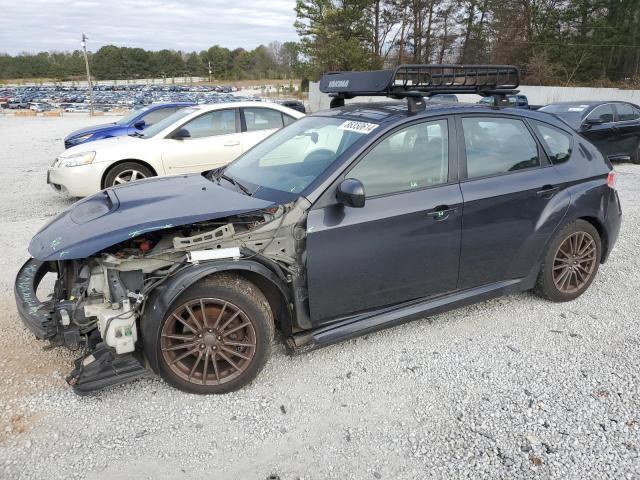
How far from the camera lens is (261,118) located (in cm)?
843

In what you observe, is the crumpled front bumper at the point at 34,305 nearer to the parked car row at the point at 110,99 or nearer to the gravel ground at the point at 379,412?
the gravel ground at the point at 379,412

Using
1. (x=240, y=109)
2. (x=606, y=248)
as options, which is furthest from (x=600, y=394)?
(x=240, y=109)

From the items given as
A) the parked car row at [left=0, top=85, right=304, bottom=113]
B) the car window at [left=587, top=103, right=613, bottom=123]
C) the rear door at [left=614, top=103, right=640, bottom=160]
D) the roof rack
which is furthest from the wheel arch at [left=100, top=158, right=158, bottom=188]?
the rear door at [left=614, top=103, right=640, bottom=160]

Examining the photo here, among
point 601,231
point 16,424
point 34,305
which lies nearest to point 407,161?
point 601,231

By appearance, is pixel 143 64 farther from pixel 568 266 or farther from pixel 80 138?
pixel 568 266

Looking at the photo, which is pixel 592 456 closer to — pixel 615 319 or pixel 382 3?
pixel 615 319

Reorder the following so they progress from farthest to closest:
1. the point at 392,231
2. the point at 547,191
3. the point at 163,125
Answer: the point at 163,125 < the point at 547,191 < the point at 392,231

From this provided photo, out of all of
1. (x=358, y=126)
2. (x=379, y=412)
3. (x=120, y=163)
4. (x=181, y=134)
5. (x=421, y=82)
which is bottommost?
(x=379, y=412)

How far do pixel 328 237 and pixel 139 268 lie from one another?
1.12 m

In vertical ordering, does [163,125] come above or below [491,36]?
below

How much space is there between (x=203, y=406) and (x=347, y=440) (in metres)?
0.88

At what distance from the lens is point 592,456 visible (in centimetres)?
255

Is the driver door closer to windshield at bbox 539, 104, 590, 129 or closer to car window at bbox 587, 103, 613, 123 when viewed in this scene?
windshield at bbox 539, 104, 590, 129

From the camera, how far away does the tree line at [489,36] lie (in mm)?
36812
